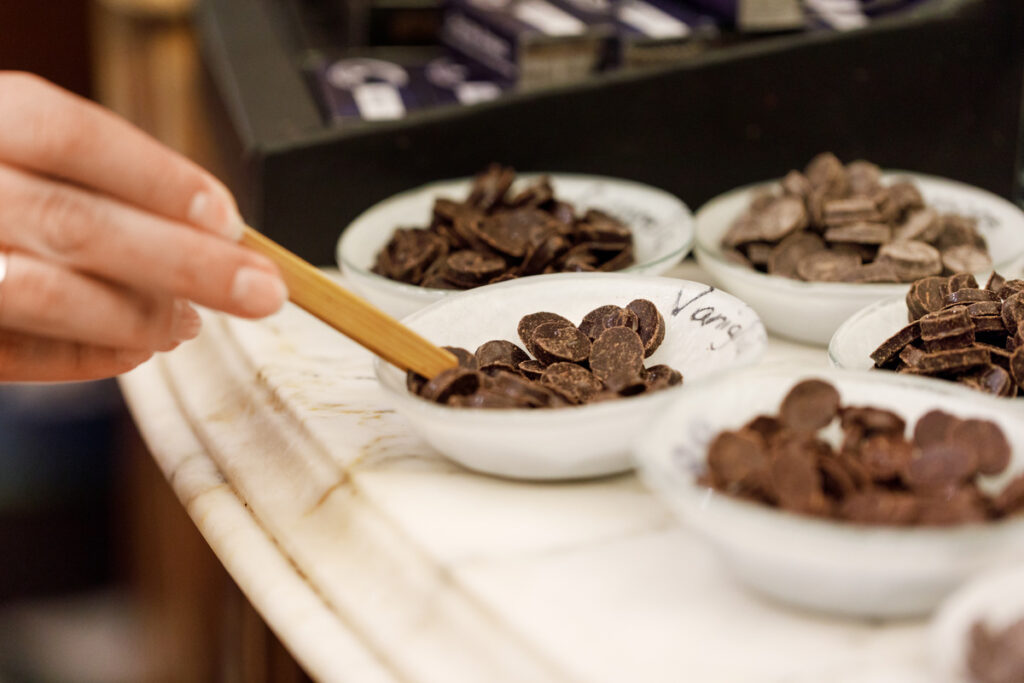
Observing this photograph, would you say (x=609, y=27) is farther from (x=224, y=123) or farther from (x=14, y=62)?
(x=14, y=62)

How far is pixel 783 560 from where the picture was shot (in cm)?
65

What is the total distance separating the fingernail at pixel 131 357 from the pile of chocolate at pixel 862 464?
544mm

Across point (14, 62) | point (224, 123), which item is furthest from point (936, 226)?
point (14, 62)

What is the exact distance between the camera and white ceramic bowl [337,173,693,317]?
1.17m

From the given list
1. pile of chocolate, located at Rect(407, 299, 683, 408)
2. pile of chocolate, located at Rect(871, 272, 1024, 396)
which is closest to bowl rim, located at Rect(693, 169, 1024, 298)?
pile of chocolate, located at Rect(871, 272, 1024, 396)

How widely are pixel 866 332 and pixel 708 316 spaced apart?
158mm

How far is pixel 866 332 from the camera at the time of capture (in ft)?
3.30

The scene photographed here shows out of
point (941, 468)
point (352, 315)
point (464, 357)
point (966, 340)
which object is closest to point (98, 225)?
point (352, 315)

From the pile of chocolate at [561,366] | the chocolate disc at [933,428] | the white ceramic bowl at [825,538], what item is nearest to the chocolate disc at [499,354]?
the pile of chocolate at [561,366]

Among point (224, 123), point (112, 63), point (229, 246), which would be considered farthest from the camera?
point (112, 63)

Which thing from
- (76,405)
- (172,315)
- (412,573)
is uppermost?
(172,315)

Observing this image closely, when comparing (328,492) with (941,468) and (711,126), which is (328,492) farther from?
(711,126)

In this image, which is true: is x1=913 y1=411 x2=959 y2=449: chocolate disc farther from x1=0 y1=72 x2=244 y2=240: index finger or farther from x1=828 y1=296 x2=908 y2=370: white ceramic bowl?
Result: x1=0 y1=72 x2=244 y2=240: index finger

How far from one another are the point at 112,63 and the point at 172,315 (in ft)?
8.45
